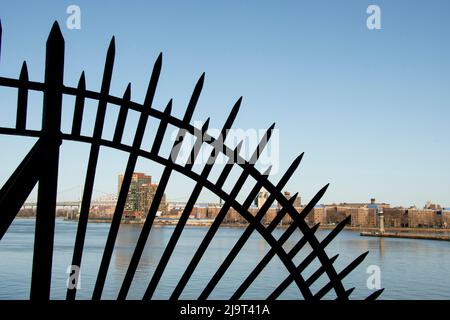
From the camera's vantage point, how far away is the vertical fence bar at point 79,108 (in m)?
2.93

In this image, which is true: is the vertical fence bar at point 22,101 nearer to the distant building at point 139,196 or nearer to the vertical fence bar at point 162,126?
the vertical fence bar at point 162,126

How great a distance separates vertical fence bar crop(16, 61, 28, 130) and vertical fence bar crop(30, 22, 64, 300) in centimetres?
13

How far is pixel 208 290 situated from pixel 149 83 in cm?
151

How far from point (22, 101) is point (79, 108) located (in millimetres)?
327

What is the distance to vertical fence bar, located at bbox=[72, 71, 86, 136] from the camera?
9.62 ft

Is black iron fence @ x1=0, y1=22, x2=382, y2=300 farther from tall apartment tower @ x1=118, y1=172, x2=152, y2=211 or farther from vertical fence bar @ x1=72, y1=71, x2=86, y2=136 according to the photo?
tall apartment tower @ x1=118, y1=172, x2=152, y2=211

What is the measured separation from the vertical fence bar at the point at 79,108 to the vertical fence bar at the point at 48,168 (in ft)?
0.39

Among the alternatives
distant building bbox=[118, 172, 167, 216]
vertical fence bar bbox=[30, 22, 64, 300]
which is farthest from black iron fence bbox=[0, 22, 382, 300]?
distant building bbox=[118, 172, 167, 216]

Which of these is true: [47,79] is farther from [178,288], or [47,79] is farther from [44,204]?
[178,288]

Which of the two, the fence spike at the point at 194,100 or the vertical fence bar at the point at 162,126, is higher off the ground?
the fence spike at the point at 194,100

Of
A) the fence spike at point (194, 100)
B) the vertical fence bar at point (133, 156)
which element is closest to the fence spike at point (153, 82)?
the vertical fence bar at point (133, 156)

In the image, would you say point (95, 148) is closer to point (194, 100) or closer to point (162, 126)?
point (162, 126)
